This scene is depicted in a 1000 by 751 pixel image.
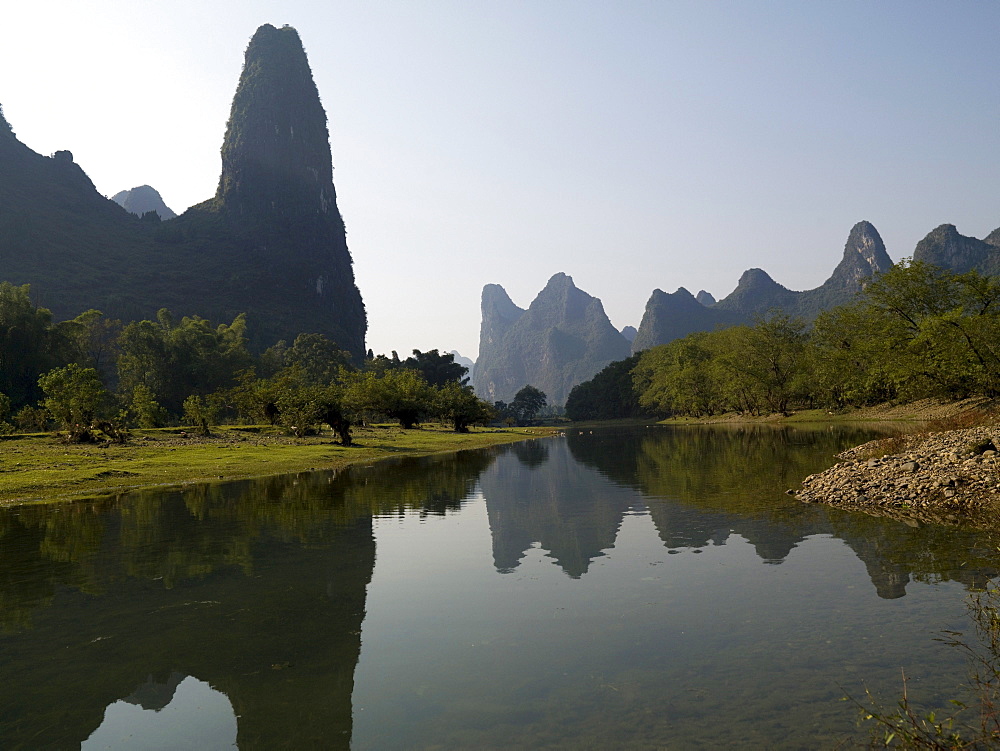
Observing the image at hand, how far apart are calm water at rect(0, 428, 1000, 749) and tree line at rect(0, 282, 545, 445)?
106 feet

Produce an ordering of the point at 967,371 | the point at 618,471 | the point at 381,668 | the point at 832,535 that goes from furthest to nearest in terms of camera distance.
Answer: the point at 967,371, the point at 618,471, the point at 832,535, the point at 381,668

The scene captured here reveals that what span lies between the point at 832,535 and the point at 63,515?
28393 mm

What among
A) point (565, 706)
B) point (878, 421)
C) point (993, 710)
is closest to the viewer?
point (993, 710)

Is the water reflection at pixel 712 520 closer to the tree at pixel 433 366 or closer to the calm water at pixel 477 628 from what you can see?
the calm water at pixel 477 628

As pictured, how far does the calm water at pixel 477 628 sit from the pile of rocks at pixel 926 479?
1.83 m

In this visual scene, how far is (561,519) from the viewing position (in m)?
22.5

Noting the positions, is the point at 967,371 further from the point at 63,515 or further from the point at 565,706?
the point at 63,515

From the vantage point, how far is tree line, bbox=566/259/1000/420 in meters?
50.2

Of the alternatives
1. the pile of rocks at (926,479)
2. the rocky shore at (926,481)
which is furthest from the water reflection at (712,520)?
the pile of rocks at (926,479)

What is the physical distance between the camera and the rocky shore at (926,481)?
1822 centimetres

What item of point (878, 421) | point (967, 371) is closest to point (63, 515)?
point (967, 371)

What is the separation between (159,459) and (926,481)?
1705 inches

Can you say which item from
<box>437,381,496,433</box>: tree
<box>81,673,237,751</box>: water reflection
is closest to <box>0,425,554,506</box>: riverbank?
<box>81,673,237,751</box>: water reflection

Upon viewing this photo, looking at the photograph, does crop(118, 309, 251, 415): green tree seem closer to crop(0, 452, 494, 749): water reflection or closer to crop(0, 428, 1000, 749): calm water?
crop(0, 452, 494, 749): water reflection
